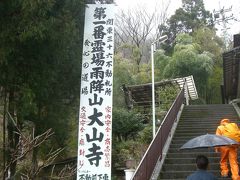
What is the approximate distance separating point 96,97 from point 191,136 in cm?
508

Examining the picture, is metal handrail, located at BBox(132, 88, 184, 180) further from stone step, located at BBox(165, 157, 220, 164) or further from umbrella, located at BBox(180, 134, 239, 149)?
umbrella, located at BBox(180, 134, 239, 149)

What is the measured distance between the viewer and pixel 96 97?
8.80m

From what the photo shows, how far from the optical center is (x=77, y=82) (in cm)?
1034

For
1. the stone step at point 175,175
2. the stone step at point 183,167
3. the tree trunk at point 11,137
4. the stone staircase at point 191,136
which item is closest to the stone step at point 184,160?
the stone staircase at point 191,136

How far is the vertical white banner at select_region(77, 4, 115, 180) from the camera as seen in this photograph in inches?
330

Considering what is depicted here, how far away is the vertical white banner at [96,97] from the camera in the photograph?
838 cm

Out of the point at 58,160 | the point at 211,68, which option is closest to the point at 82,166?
the point at 58,160

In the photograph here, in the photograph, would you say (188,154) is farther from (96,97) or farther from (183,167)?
(96,97)

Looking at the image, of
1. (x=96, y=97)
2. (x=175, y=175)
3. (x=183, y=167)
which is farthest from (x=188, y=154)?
(x=96, y=97)

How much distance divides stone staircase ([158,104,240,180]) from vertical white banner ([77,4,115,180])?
6.08 ft

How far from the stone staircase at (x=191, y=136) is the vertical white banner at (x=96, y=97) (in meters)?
1.85

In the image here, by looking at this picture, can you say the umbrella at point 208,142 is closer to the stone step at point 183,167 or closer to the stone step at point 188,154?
the stone step at point 183,167

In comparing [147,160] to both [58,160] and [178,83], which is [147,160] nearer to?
[58,160]

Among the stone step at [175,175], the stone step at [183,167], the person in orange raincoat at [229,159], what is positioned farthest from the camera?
the stone step at [183,167]
